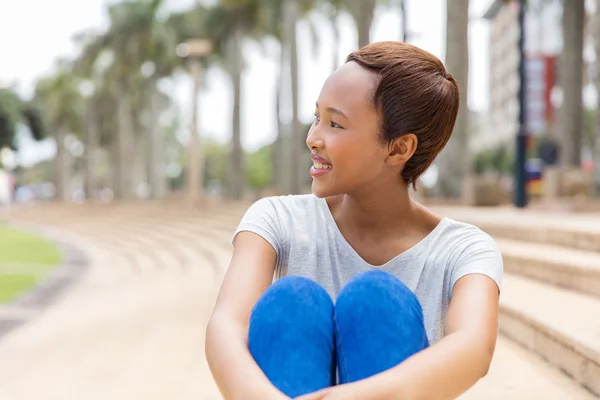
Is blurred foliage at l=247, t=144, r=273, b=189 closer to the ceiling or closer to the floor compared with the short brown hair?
closer to the floor

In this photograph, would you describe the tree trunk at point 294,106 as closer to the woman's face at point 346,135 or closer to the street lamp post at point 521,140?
the street lamp post at point 521,140

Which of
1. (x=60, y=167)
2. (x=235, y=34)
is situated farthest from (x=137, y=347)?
(x=60, y=167)

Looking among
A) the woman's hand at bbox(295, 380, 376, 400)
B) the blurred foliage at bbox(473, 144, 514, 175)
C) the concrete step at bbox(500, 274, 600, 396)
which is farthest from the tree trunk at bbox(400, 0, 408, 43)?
the blurred foliage at bbox(473, 144, 514, 175)

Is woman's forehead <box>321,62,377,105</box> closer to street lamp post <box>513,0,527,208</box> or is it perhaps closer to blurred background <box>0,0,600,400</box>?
blurred background <box>0,0,600,400</box>

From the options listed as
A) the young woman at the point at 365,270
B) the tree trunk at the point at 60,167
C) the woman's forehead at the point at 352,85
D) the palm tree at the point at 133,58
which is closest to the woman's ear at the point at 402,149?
the young woman at the point at 365,270

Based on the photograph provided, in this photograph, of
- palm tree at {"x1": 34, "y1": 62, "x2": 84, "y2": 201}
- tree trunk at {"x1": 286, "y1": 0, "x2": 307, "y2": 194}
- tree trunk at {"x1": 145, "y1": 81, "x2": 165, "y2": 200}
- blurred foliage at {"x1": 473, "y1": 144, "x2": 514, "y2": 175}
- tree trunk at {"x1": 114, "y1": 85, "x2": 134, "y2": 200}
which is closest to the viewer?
tree trunk at {"x1": 286, "y1": 0, "x2": 307, "y2": 194}

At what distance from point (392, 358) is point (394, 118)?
1.87 ft

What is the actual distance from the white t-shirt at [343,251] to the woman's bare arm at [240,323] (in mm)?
47

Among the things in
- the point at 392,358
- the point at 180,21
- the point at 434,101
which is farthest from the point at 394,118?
the point at 180,21

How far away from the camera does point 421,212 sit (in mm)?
1956

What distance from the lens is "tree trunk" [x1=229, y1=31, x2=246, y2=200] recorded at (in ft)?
92.6

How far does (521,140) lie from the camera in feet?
42.9

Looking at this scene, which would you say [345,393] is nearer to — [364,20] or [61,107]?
[364,20]

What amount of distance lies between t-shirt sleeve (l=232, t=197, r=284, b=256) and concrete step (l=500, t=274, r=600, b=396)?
4.67ft
